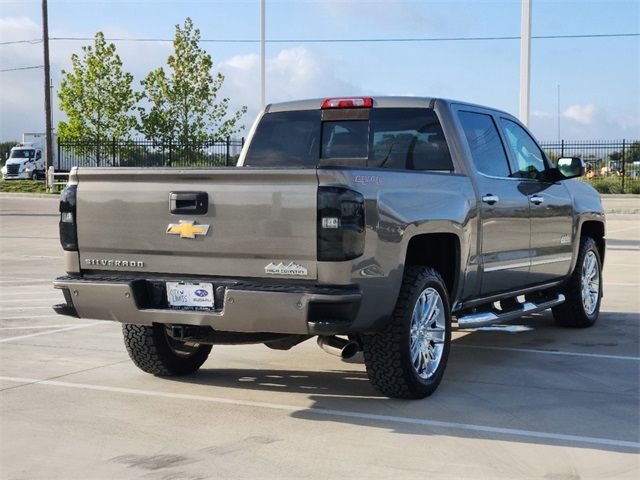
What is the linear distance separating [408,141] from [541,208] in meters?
1.58

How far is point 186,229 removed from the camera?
589 centimetres

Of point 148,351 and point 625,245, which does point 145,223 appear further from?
point 625,245

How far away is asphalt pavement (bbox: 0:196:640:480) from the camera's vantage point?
4.95 meters

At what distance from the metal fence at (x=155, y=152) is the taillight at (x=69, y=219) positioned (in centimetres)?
3331

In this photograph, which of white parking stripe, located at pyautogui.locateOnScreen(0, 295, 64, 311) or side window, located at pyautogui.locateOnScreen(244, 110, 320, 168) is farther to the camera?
white parking stripe, located at pyautogui.locateOnScreen(0, 295, 64, 311)

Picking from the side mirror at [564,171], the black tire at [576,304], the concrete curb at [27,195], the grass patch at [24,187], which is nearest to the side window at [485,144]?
the side mirror at [564,171]

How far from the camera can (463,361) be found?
774 cm

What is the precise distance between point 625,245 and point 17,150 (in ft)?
138

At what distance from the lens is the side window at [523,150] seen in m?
8.16

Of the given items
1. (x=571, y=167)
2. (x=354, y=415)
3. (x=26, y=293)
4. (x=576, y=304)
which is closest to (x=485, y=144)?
(x=571, y=167)

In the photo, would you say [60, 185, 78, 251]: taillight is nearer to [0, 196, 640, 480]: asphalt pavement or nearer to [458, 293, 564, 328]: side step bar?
[0, 196, 640, 480]: asphalt pavement

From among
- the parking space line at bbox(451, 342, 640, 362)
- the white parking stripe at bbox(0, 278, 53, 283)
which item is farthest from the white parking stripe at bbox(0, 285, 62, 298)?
the parking space line at bbox(451, 342, 640, 362)

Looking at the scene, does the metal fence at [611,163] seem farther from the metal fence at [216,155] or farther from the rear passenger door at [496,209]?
the rear passenger door at [496,209]

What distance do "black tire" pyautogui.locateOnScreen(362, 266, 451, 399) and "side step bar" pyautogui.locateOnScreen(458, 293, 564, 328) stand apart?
797 mm
